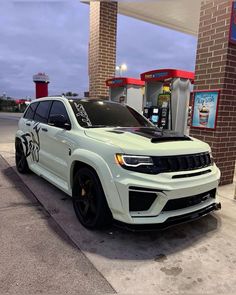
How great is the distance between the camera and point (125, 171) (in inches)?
106

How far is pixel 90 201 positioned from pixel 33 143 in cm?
227

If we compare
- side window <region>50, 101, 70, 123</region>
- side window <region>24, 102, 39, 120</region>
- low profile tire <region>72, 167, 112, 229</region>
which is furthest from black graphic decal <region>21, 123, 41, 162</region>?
low profile tire <region>72, 167, 112, 229</region>

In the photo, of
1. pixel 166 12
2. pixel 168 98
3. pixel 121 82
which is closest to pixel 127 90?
pixel 121 82

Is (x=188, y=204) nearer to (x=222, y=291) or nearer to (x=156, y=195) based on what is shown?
(x=156, y=195)

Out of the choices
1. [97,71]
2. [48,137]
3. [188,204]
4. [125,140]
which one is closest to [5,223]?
[48,137]

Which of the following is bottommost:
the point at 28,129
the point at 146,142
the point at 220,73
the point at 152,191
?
the point at 152,191

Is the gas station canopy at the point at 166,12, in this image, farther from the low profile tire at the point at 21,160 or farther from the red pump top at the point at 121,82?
the low profile tire at the point at 21,160

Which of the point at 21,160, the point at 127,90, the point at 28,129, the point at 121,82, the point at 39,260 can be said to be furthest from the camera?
the point at 127,90

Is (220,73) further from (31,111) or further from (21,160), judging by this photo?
(21,160)

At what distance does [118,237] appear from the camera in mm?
3115

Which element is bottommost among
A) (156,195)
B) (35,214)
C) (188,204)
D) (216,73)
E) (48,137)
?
(35,214)

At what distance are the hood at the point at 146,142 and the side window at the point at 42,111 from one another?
1.50m

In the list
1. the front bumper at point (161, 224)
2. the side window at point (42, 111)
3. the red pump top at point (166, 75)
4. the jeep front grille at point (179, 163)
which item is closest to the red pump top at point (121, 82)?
the red pump top at point (166, 75)

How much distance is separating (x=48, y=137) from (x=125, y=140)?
67.6 inches
